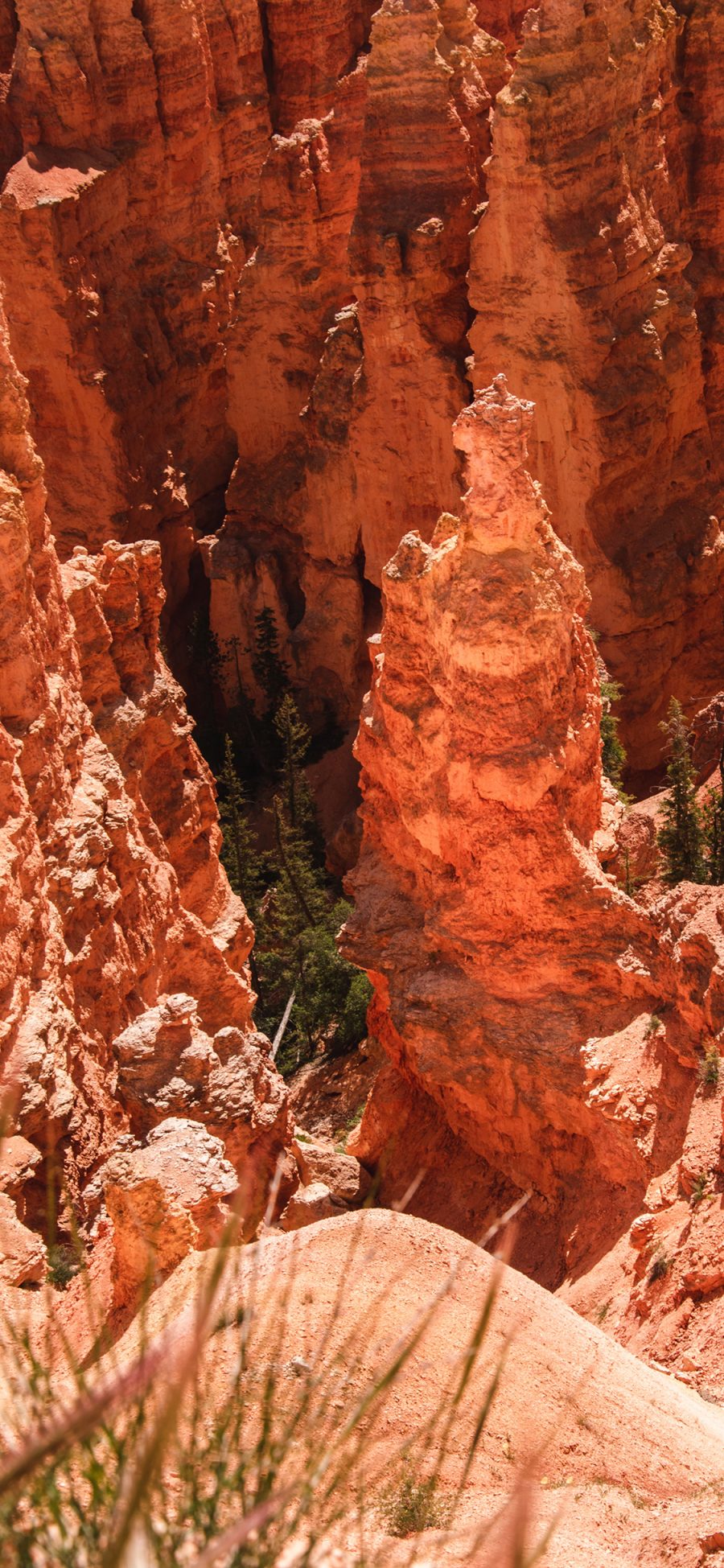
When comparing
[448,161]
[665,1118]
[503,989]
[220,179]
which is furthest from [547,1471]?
[220,179]

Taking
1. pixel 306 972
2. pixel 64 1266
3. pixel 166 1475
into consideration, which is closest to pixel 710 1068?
pixel 64 1266

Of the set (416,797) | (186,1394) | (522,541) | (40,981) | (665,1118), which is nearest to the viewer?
(186,1394)

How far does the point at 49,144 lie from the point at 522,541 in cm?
1919

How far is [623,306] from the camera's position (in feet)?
78.3

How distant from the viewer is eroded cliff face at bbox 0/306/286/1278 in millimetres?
11453

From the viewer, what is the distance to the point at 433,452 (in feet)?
84.7

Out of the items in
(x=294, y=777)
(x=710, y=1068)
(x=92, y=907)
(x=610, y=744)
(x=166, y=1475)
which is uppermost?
(x=610, y=744)

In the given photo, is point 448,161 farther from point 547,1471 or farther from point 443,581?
point 547,1471

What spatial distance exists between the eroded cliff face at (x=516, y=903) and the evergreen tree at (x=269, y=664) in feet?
44.5

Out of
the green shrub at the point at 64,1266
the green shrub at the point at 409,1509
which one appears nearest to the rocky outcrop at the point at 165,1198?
the green shrub at the point at 64,1266

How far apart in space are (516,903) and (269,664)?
15.2 metres

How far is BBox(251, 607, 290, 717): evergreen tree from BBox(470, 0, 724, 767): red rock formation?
6790mm

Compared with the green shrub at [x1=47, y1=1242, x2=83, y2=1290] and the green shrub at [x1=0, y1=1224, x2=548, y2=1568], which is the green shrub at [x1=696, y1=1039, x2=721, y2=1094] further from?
the green shrub at [x1=0, y1=1224, x2=548, y2=1568]

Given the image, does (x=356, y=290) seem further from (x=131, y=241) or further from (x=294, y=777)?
(x=294, y=777)
